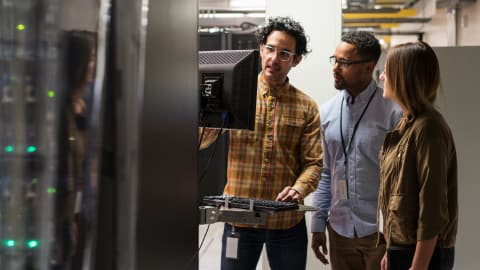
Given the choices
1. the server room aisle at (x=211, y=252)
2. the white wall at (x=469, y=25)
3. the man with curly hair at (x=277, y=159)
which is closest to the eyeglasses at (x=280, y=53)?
the man with curly hair at (x=277, y=159)

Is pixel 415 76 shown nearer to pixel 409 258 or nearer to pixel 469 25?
pixel 409 258

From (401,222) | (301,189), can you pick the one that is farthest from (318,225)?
(401,222)

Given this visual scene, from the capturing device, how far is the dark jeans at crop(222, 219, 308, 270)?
6.00 feet

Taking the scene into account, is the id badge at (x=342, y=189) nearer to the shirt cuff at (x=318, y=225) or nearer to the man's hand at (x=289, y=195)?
the shirt cuff at (x=318, y=225)

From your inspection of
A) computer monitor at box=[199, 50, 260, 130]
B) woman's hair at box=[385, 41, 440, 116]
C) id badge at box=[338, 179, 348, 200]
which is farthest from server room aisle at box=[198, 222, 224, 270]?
woman's hair at box=[385, 41, 440, 116]

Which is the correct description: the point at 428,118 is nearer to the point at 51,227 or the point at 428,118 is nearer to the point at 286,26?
the point at 286,26

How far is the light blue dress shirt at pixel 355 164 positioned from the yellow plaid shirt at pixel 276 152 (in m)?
0.23

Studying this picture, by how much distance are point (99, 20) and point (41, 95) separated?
0.12m

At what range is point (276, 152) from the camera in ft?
6.20

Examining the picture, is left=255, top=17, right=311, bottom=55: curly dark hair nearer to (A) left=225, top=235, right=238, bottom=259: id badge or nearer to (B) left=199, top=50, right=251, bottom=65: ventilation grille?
(B) left=199, top=50, right=251, bottom=65: ventilation grille

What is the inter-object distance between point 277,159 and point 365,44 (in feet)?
2.26

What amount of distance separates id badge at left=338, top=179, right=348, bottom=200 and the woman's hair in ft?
2.12

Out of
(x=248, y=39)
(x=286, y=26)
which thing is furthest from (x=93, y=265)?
(x=248, y=39)

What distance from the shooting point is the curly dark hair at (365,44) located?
2.16 m
